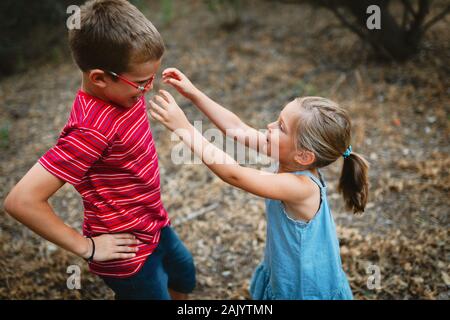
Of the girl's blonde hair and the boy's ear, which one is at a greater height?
the boy's ear

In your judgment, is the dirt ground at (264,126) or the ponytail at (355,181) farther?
the dirt ground at (264,126)

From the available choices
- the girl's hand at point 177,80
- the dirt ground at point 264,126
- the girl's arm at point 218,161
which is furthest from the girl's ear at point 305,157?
the dirt ground at point 264,126

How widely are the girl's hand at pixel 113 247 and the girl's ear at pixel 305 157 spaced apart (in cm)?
85

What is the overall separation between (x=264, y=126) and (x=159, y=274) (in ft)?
8.97

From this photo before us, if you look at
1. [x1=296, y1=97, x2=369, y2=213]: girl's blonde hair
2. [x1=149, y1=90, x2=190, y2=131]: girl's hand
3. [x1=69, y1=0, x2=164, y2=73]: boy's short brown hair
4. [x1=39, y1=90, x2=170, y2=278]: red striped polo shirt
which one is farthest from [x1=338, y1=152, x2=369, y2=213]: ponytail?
[x1=69, y1=0, x2=164, y2=73]: boy's short brown hair

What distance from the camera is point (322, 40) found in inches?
235

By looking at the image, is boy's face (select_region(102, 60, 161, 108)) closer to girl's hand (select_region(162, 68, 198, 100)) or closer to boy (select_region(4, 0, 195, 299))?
boy (select_region(4, 0, 195, 299))

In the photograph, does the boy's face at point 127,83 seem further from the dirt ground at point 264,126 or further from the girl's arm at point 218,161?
the dirt ground at point 264,126

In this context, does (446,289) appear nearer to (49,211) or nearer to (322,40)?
(49,211)

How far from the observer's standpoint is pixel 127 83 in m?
1.46

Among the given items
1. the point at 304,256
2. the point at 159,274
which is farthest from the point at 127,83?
the point at 304,256

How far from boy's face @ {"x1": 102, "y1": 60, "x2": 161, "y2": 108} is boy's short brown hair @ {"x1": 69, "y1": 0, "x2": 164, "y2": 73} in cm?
2

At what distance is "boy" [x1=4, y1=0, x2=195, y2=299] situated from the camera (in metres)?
1.36

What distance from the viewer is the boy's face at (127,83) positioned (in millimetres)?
1449
